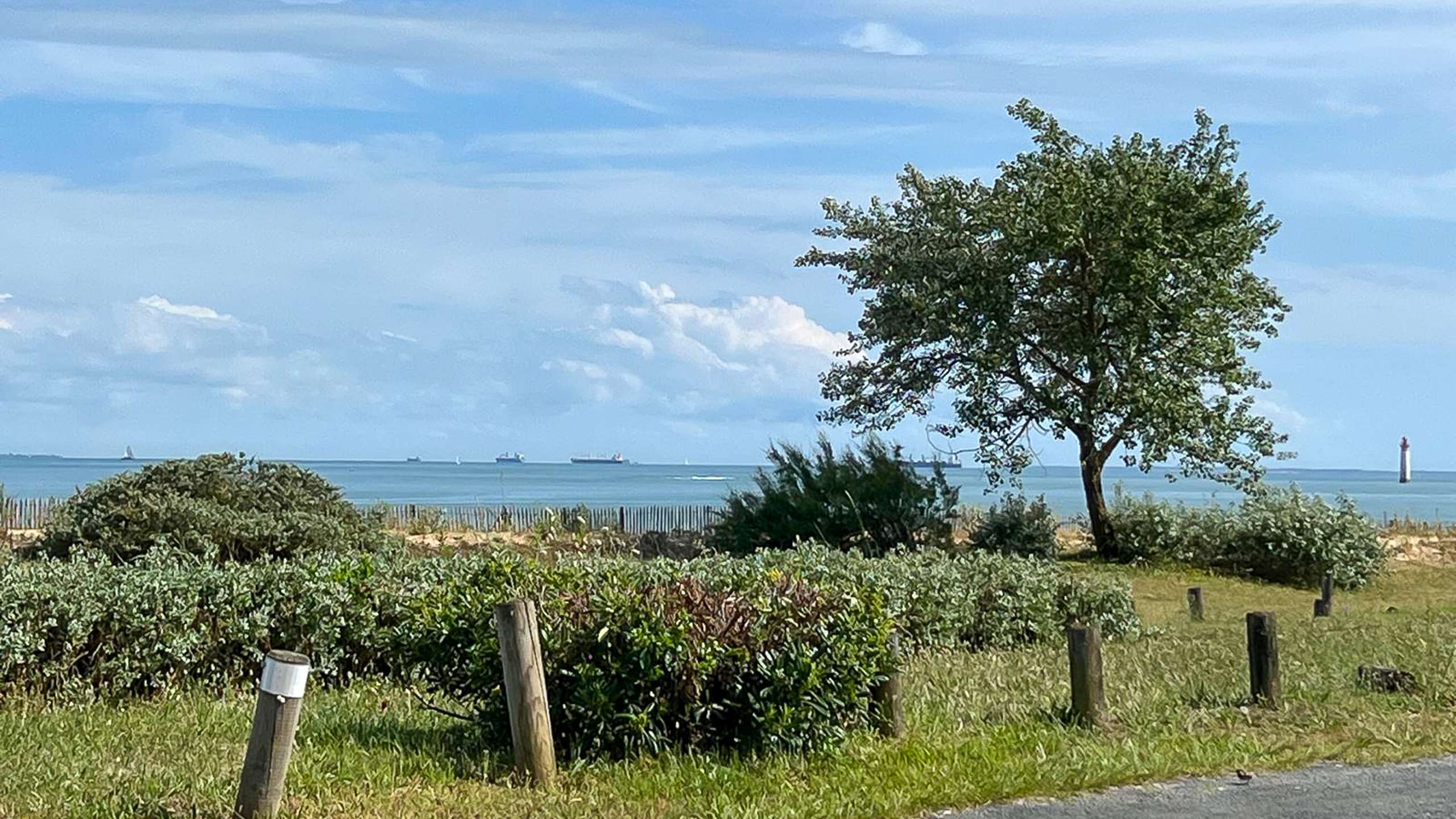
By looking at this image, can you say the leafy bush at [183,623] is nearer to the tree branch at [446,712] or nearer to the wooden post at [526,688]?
the tree branch at [446,712]

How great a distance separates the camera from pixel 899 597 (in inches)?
549

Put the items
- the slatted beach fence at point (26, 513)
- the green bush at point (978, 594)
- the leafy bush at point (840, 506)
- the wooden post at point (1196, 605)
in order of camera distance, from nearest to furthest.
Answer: the green bush at point (978, 594)
the wooden post at point (1196, 605)
the leafy bush at point (840, 506)
the slatted beach fence at point (26, 513)

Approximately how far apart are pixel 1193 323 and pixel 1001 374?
12.4ft

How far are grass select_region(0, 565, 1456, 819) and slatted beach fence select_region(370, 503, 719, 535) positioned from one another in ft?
71.9

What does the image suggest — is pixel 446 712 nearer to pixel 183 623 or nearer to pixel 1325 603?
pixel 183 623

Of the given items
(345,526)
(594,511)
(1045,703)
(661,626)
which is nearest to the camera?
(661,626)

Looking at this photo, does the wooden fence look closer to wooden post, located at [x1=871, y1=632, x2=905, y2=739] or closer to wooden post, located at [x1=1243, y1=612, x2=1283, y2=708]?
wooden post, located at [x1=1243, y1=612, x2=1283, y2=708]

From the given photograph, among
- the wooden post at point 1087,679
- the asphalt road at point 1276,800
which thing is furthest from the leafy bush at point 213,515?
the asphalt road at point 1276,800

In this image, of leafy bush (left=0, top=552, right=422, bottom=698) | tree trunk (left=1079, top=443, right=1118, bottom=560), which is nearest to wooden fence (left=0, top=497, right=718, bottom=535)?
tree trunk (left=1079, top=443, right=1118, bottom=560)

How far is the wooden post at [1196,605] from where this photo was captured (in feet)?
68.1

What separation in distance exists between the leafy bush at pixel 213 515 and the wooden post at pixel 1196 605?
10.6m

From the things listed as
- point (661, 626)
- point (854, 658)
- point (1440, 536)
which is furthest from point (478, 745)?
point (1440, 536)

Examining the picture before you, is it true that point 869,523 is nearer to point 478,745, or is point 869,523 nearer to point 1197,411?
point 1197,411

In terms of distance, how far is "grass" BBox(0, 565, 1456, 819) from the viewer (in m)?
7.73
